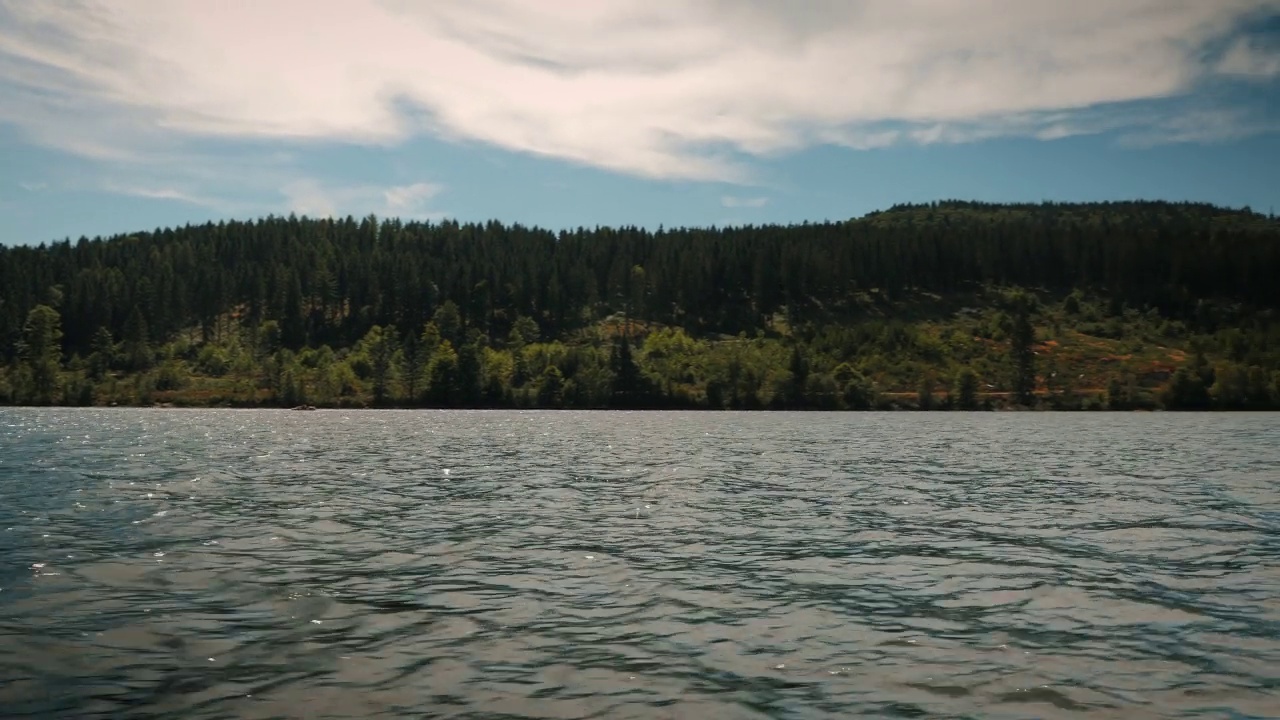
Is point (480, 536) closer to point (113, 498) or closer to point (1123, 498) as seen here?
point (113, 498)

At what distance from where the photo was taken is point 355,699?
16.0 m

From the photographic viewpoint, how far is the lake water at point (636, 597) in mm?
16422

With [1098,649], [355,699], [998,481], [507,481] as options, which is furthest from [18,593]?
[998,481]

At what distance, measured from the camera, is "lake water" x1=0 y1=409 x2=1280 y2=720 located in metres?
16.4

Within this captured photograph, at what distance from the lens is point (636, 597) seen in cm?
2414

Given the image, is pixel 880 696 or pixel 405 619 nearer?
pixel 880 696

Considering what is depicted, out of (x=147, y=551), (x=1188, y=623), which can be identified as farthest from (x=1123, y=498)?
(x=147, y=551)

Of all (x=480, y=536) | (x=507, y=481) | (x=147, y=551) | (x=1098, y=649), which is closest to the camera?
(x=1098, y=649)

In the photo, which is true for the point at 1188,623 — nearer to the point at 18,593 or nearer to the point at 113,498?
the point at 18,593

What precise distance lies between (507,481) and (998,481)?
27.6m

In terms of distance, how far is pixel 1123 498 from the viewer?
46688 mm

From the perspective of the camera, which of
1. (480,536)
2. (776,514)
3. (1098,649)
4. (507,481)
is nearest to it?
(1098,649)

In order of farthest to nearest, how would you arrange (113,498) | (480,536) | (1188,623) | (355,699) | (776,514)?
1. (113,498)
2. (776,514)
3. (480,536)
4. (1188,623)
5. (355,699)

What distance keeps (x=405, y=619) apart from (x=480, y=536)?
12.6m
